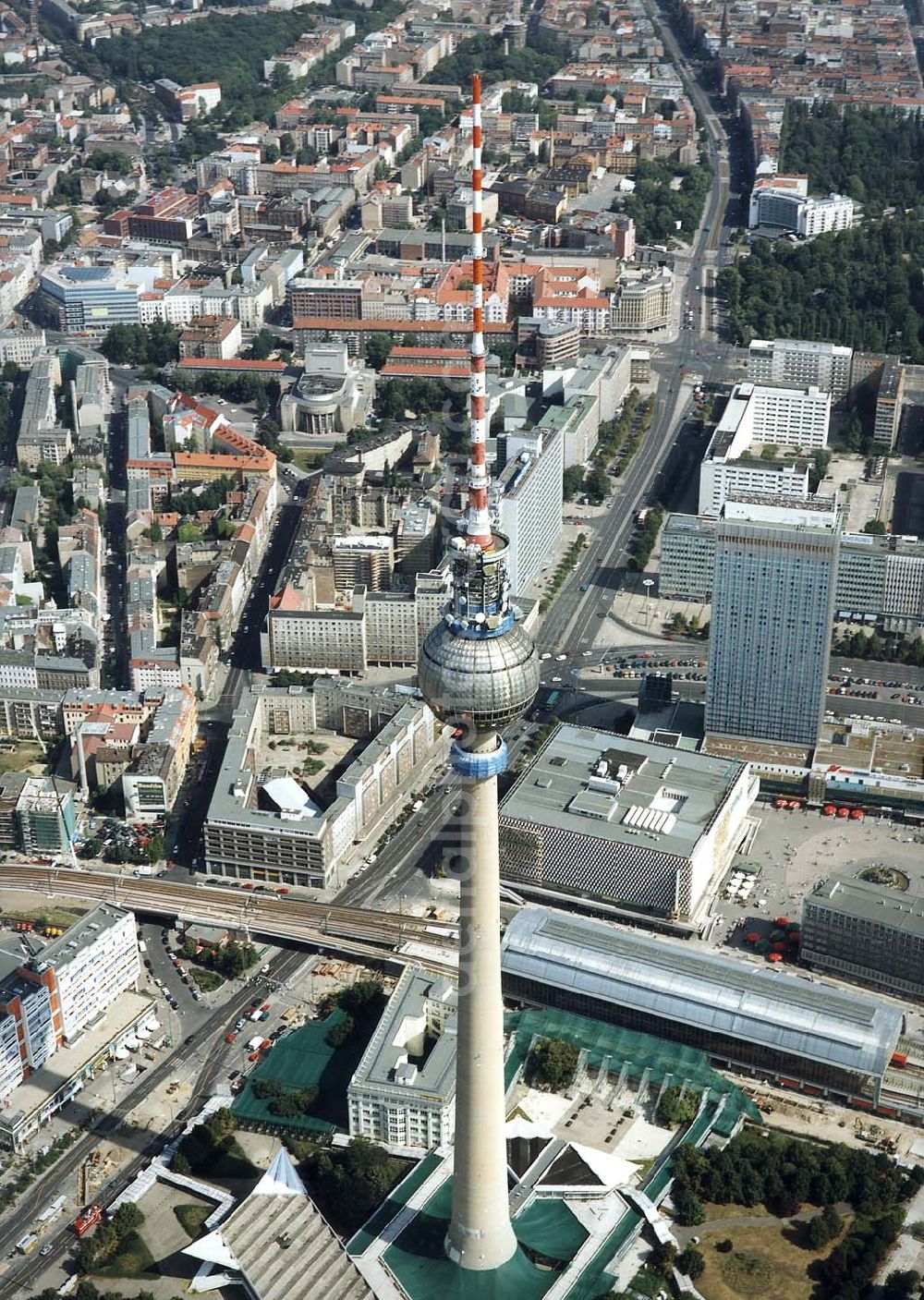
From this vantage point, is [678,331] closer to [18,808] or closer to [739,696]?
[739,696]

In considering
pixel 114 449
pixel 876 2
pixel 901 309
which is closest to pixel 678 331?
pixel 901 309

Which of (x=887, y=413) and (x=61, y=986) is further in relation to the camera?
(x=887, y=413)

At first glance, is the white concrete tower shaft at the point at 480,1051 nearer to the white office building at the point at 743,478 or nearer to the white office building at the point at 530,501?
the white office building at the point at 530,501

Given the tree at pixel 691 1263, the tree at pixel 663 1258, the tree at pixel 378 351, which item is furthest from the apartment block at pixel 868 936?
the tree at pixel 378 351

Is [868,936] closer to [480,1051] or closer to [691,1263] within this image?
[691,1263]

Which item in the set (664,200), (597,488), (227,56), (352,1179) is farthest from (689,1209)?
(227,56)
